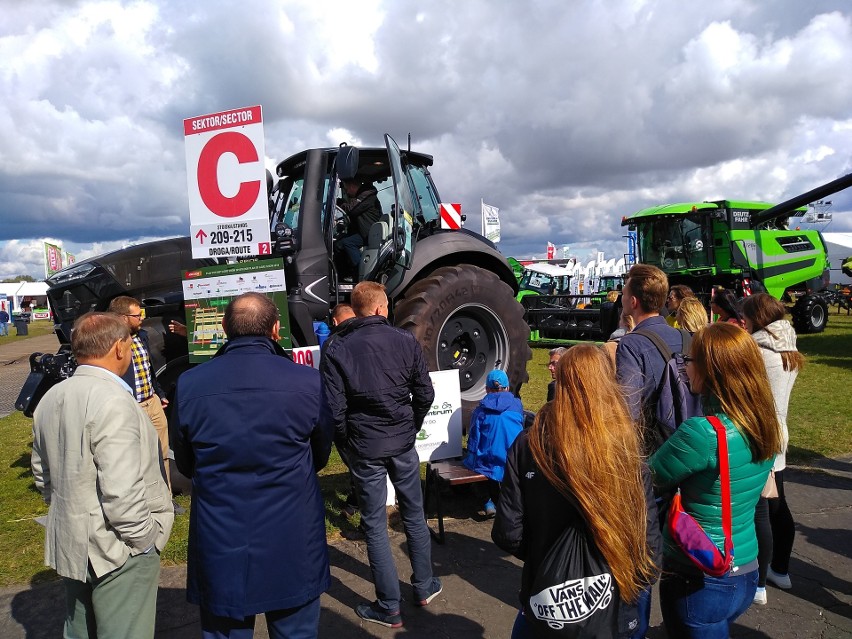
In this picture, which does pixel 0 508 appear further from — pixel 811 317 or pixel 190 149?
pixel 811 317

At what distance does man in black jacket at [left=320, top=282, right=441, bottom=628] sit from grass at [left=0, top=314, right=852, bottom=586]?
102cm

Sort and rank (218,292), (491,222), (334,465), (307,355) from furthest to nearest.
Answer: (491,222)
(334,465)
(307,355)
(218,292)

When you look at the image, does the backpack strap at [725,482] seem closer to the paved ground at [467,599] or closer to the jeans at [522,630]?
the jeans at [522,630]

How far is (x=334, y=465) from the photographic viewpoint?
5.28m

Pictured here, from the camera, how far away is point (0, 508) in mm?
4500

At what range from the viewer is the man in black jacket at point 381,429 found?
117 inches

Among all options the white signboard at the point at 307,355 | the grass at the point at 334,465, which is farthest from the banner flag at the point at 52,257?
the white signboard at the point at 307,355

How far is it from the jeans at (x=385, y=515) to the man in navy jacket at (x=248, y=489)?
0.90 metres

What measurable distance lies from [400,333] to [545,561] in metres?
1.63

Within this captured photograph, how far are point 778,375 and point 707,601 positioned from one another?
1.64 meters

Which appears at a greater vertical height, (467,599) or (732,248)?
(732,248)

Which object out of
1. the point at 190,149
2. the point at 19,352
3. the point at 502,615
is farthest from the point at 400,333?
the point at 19,352

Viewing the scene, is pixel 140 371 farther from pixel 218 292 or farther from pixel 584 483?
pixel 584 483

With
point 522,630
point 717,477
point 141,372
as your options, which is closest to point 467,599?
point 522,630
